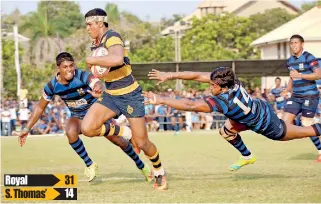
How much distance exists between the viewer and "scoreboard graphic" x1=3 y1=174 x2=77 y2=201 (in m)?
10.6

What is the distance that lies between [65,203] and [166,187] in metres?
1.86

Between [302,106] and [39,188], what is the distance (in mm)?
6386

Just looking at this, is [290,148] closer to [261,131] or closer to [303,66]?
[303,66]

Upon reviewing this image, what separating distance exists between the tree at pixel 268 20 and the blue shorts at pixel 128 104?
63.5 meters

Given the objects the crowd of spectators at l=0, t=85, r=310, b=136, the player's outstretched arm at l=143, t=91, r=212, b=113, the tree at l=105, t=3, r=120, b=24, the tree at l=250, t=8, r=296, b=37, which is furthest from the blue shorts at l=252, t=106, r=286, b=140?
the tree at l=105, t=3, r=120, b=24

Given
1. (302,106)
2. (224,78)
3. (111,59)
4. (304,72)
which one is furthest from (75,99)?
(302,106)

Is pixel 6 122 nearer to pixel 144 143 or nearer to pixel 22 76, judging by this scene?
pixel 144 143

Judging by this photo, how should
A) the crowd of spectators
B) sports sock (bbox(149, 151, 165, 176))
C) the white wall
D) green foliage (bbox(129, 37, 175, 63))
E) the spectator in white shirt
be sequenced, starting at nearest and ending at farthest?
sports sock (bbox(149, 151, 165, 176)) → the spectator in white shirt → the crowd of spectators → green foliage (bbox(129, 37, 175, 63)) → the white wall

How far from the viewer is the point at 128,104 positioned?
11.5m

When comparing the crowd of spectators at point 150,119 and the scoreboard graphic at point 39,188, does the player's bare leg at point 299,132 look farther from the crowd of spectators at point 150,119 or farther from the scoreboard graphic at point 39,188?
the crowd of spectators at point 150,119

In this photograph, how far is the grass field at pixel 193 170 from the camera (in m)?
10.5

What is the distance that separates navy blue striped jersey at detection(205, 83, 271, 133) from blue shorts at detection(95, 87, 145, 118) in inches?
45.1

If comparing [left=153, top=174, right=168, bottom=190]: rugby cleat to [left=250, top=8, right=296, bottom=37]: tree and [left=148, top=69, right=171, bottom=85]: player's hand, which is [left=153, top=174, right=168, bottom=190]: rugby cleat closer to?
[left=148, top=69, right=171, bottom=85]: player's hand

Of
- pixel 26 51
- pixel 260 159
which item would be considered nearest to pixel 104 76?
pixel 260 159
